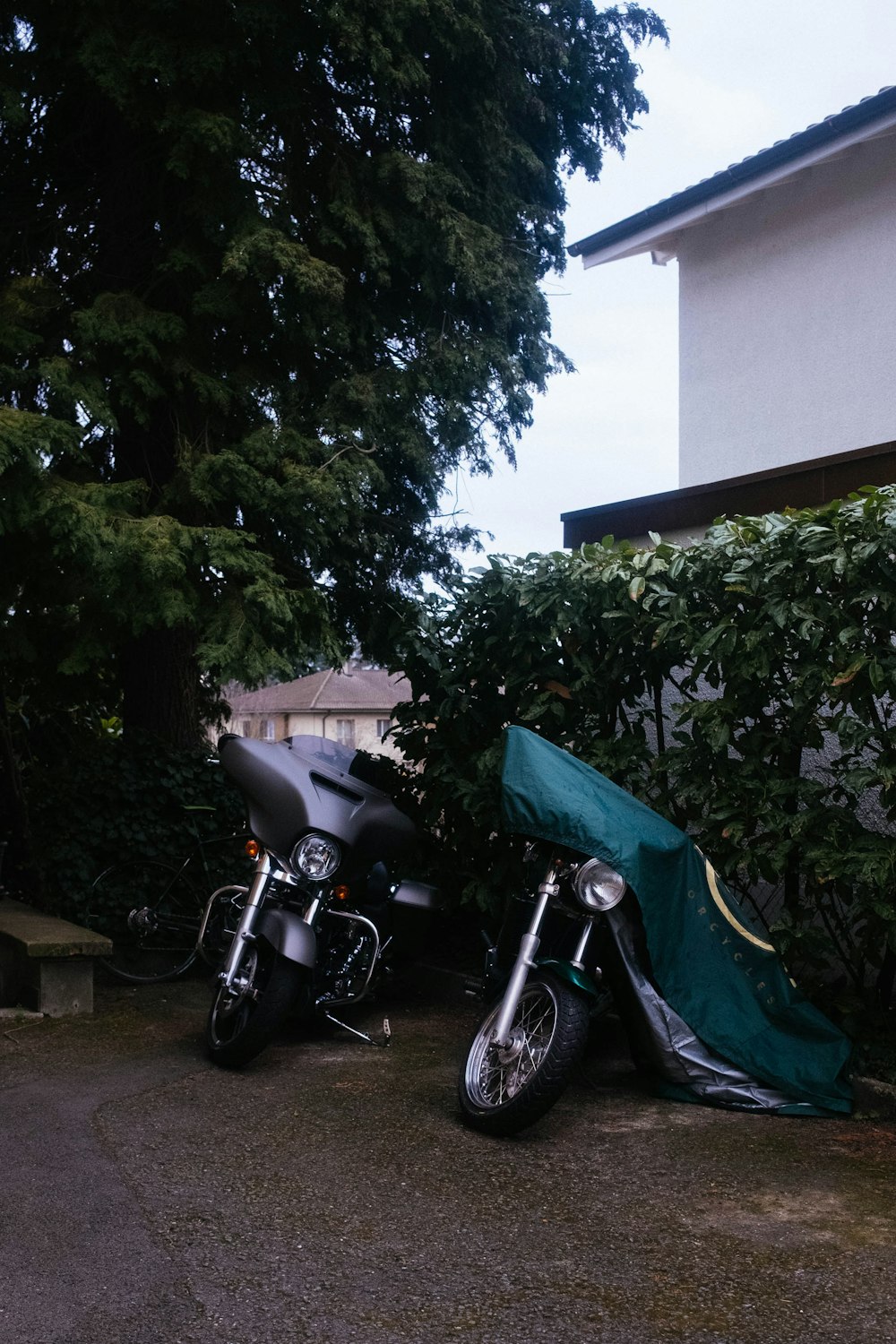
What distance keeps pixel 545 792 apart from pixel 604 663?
1675 millimetres

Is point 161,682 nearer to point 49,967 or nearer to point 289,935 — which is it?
point 49,967

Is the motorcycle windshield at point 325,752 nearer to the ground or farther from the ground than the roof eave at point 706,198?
nearer to the ground

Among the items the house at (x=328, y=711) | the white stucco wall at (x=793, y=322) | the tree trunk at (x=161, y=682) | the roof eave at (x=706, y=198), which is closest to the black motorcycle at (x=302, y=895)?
the tree trunk at (x=161, y=682)

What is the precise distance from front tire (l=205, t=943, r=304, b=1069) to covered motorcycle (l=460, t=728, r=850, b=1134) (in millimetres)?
915

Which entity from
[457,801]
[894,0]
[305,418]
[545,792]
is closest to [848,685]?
[545,792]

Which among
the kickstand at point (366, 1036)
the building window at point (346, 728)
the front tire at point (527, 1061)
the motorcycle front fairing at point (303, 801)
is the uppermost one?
the motorcycle front fairing at point (303, 801)

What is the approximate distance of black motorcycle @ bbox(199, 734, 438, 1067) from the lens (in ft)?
17.9

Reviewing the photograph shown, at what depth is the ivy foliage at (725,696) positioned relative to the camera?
4926 mm

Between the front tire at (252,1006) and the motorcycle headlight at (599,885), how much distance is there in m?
1.35

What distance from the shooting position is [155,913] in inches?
300

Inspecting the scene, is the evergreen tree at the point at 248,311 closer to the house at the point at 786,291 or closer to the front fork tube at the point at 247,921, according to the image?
the front fork tube at the point at 247,921

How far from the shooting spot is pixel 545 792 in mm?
4871

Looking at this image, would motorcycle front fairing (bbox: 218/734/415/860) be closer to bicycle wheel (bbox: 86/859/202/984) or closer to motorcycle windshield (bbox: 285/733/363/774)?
motorcycle windshield (bbox: 285/733/363/774)

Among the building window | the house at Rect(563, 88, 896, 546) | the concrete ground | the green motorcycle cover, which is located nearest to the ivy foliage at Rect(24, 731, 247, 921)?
the concrete ground
